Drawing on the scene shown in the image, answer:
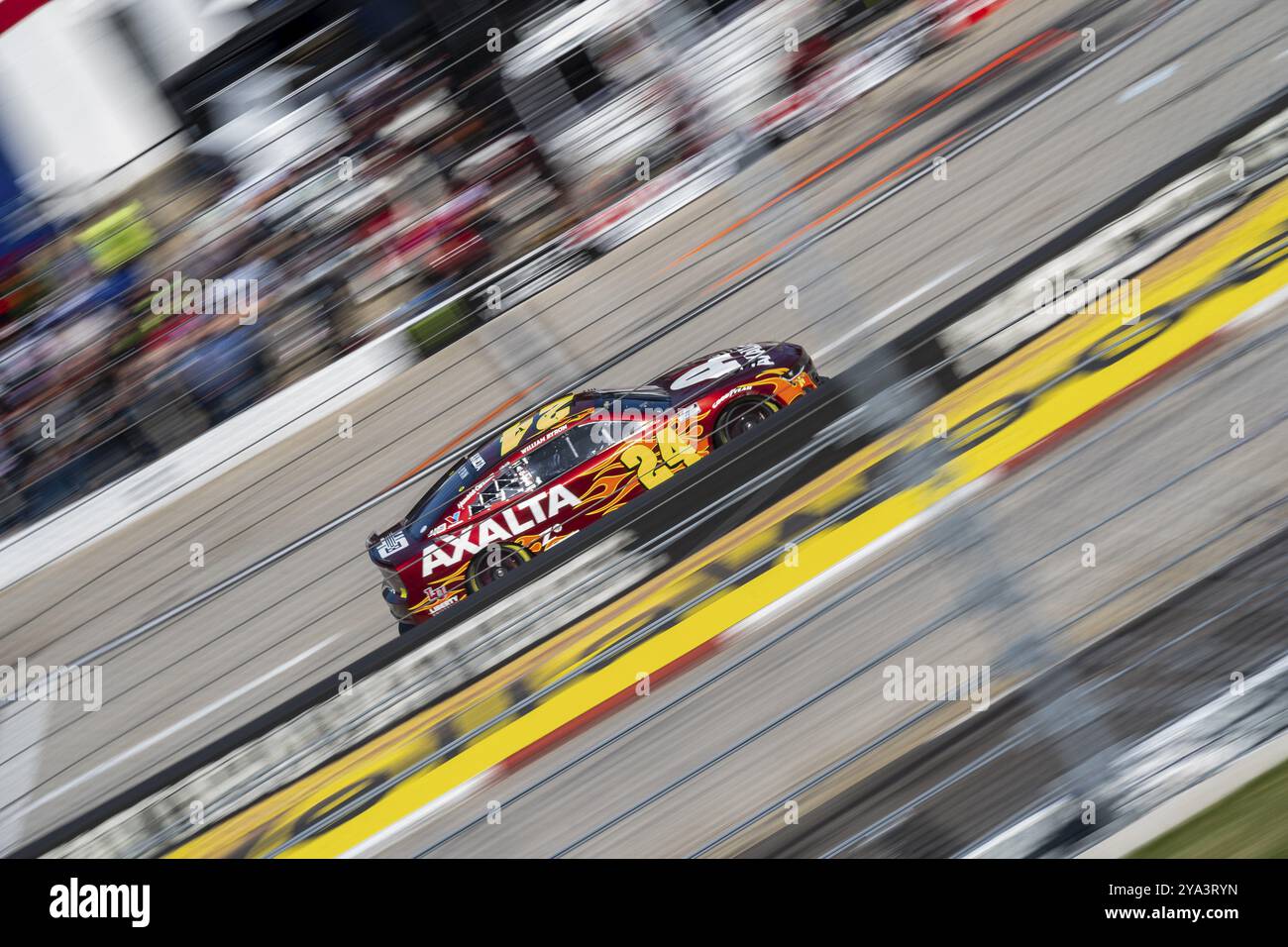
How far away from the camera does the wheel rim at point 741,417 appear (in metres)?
7.77

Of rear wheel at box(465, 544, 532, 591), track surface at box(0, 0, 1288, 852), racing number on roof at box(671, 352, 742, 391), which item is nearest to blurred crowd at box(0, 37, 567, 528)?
track surface at box(0, 0, 1288, 852)

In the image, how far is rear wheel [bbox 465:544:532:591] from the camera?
7.71 meters

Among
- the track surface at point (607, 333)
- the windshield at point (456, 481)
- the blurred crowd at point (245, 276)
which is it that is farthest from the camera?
the blurred crowd at point (245, 276)

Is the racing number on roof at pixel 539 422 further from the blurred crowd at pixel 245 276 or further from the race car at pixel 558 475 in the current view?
the blurred crowd at pixel 245 276

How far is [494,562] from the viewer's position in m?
7.73

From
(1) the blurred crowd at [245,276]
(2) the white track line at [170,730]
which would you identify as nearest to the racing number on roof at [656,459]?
(2) the white track line at [170,730]

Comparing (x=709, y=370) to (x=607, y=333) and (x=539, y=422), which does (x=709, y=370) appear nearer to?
(x=539, y=422)

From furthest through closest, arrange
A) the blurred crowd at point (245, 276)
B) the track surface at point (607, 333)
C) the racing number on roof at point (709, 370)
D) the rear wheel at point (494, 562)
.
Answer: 1. the blurred crowd at point (245, 276)
2. the track surface at point (607, 333)
3. the racing number on roof at point (709, 370)
4. the rear wheel at point (494, 562)

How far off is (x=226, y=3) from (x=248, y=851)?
34.8ft

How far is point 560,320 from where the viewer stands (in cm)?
1017

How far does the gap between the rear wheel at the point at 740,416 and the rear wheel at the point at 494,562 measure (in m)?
1.42

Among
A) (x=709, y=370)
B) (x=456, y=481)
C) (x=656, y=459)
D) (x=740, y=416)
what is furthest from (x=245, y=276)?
(x=740, y=416)

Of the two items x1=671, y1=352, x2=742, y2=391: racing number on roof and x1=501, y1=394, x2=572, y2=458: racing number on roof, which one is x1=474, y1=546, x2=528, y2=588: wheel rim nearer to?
x1=501, y1=394, x2=572, y2=458: racing number on roof

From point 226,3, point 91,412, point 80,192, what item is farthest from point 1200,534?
point 226,3
